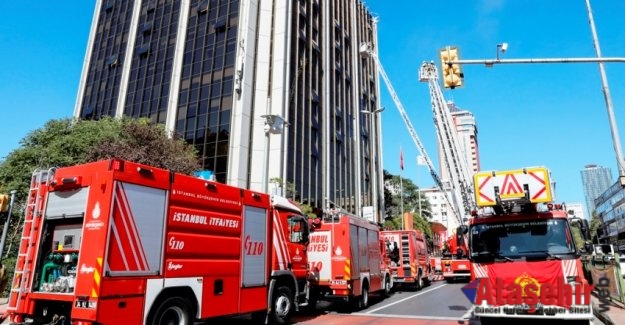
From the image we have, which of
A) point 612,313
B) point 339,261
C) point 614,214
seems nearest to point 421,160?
point 339,261

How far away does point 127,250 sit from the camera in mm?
6836

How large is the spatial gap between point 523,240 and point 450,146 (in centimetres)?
1618

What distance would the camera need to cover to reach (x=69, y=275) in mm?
6887

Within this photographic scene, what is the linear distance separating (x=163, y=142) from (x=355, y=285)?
14.2 meters

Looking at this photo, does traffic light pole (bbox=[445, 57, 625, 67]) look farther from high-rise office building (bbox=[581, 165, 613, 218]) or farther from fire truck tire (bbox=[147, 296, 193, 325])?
high-rise office building (bbox=[581, 165, 613, 218])

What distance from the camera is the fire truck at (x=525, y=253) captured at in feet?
26.3

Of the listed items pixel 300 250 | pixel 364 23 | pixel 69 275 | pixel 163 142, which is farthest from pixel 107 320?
pixel 364 23

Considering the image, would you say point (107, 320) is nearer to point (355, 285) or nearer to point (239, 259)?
point (239, 259)

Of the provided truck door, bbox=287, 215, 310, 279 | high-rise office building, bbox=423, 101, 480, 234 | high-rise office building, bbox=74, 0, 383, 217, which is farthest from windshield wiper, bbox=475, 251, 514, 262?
high-rise office building, bbox=74, 0, 383, 217

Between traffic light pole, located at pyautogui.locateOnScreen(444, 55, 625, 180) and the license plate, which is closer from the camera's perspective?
traffic light pole, located at pyautogui.locateOnScreen(444, 55, 625, 180)

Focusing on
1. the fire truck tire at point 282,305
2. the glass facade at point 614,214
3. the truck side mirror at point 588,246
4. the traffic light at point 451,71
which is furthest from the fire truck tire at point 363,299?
the glass facade at point 614,214

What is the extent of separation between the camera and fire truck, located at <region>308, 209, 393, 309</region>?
42.2ft

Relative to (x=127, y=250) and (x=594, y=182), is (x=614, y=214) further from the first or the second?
(x=594, y=182)

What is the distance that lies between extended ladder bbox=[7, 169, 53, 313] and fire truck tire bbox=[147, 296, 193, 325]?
228 centimetres
